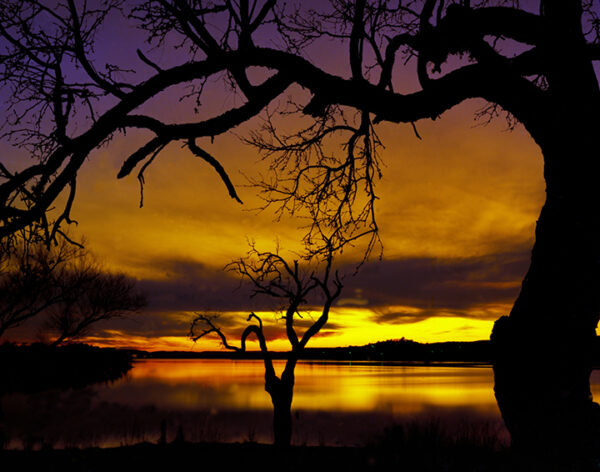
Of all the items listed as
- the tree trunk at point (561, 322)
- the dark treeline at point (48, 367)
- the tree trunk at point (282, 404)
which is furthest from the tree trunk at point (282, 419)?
the dark treeline at point (48, 367)

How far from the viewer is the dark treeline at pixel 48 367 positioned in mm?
50062

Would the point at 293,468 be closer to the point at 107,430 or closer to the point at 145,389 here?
the point at 107,430

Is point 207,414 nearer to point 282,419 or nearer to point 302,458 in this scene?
point 282,419

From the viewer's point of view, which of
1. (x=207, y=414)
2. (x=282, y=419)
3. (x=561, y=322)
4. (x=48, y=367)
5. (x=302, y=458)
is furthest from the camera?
Answer: (x=48, y=367)

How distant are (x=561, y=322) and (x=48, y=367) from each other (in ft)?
198

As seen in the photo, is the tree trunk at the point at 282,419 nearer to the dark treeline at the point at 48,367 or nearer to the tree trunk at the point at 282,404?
the tree trunk at the point at 282,404

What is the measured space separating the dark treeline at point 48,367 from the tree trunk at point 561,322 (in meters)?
44.8

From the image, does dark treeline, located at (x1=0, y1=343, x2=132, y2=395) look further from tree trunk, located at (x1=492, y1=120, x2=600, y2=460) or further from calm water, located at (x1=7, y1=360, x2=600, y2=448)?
tree trunk, located at (x1=492, y1=120, x2=600, y2=460)

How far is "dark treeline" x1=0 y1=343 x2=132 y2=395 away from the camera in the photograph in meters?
50.1

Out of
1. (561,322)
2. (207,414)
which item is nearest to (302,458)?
(561,322)

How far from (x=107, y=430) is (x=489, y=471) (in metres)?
22.4

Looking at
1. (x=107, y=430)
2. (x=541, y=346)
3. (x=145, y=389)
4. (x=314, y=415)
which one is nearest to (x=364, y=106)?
(x=541, y=346)

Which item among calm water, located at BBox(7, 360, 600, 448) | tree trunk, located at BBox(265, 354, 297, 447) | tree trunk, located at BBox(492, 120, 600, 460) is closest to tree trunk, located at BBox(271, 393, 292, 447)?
tree trunk, located at BBox(265, 354, 297, 447)

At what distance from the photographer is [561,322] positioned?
233 inches
